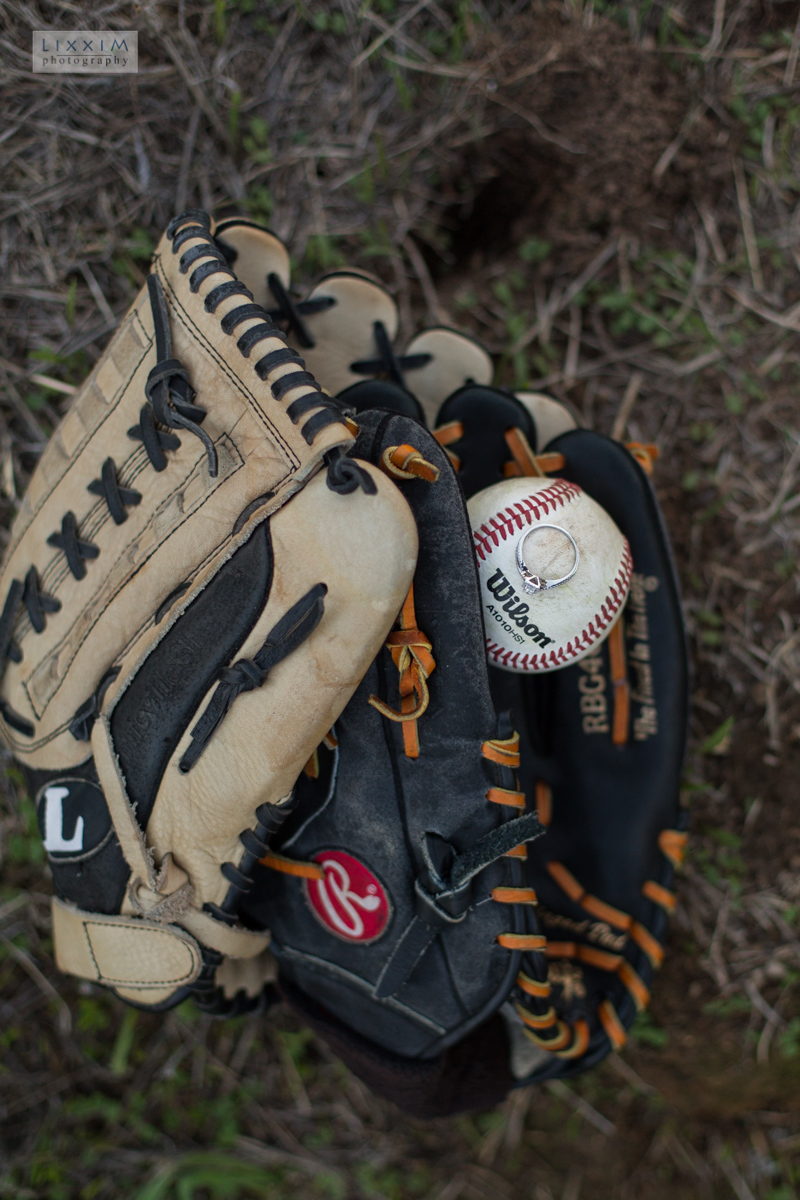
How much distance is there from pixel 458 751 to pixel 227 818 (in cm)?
58

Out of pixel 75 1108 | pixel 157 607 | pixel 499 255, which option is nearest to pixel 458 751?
pixel 157 607

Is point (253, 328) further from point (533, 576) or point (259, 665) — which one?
point (533, 576)

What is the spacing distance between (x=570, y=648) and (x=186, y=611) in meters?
0.94

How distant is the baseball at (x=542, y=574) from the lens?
174 cm

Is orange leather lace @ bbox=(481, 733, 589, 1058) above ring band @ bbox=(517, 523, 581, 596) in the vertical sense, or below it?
below

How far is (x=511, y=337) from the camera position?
8.74 feet

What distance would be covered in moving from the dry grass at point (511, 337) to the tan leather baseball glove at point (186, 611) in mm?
759

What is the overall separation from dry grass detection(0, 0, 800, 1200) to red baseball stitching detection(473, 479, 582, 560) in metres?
1.02

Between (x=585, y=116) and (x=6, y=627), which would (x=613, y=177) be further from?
(x=6, y=627)

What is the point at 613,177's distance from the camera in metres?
2.51

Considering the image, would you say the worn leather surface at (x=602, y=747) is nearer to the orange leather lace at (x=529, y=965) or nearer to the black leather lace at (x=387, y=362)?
the orange leather lace at (x=529, y=965)

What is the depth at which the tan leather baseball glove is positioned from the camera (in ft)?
5.07

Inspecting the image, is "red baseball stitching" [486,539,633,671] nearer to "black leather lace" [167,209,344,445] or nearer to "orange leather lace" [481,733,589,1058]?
"orange leather lace" [481,733,589,1058]

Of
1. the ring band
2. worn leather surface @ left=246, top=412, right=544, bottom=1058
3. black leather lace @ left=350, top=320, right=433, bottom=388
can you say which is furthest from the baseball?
black leather lace @ left=350, top=320, right=433, bottom=388
